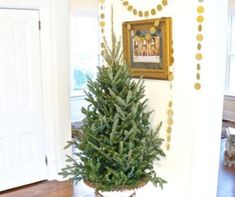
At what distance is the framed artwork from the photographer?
1864 mm

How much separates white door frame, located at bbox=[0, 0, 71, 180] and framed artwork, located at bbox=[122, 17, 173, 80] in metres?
1.73

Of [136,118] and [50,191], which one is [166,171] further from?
[50,191]

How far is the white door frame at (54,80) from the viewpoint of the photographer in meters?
3.61

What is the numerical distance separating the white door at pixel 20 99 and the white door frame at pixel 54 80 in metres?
0.07

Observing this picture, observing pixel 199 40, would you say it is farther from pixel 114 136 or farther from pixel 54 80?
pixel 54 80

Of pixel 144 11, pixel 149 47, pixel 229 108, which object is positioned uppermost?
pixel 144 11

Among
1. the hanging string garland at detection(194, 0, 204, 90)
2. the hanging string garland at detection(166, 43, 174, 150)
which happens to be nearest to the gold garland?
the hanging string garland at detection(194, 0, 204, 90)

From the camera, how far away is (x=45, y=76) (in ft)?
12.0

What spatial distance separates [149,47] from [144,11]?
223mm

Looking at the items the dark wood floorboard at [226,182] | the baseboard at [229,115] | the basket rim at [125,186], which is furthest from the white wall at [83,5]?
the basket rim at [125,186]

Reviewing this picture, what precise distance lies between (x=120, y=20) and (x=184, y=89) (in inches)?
25.7

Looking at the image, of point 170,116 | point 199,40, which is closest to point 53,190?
point 170,116

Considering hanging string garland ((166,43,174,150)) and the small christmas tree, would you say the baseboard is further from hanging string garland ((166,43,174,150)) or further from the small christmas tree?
the small christmas tree

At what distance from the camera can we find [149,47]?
1.97 metres
